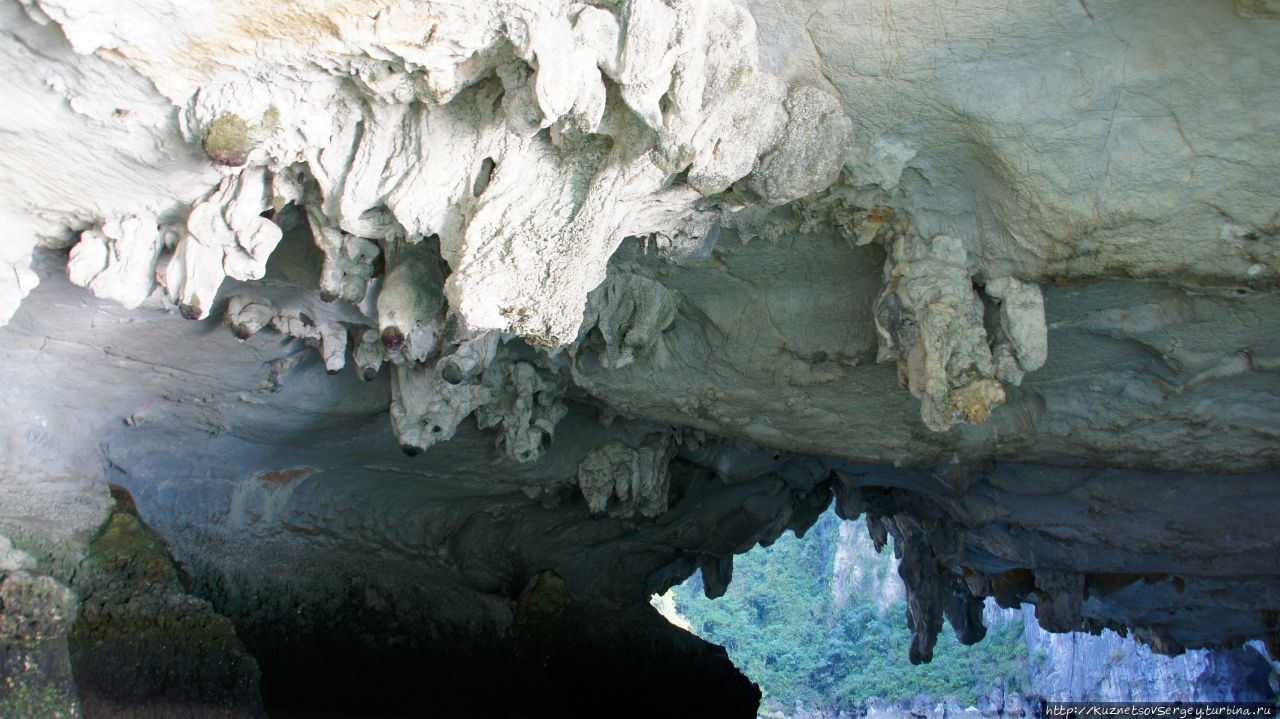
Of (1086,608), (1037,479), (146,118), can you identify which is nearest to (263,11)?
(146,118)

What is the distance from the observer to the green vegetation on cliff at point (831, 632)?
50.4ft

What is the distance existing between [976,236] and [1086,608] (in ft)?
19.4

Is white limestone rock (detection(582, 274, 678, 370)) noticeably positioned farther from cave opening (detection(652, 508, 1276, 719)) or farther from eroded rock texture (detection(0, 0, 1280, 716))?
cave opening (detection(652, 508, 1276, 719))

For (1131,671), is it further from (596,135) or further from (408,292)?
(596,135)

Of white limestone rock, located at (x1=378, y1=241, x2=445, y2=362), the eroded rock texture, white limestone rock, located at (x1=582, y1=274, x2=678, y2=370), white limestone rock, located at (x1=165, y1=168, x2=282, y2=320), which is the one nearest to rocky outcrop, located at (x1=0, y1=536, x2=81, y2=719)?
the eroded rock texture

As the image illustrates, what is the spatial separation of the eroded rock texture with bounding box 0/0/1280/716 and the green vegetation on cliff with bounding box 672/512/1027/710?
9.52 metres

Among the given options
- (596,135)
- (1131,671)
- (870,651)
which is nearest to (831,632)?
(870,651)

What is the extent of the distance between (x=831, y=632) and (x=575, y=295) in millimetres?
16416

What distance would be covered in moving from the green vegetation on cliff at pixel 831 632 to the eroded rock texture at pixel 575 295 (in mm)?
9523

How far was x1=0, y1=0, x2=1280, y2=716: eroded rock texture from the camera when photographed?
2219 millimetres

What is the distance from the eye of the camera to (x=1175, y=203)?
2.64 meters

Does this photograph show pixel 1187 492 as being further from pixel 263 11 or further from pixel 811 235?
pixel 263 11

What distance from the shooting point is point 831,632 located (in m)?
17.4

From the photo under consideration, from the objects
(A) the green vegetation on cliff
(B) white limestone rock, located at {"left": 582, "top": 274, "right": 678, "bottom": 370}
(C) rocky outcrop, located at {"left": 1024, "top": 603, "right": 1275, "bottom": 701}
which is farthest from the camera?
(A) the green vegetation on cliff
